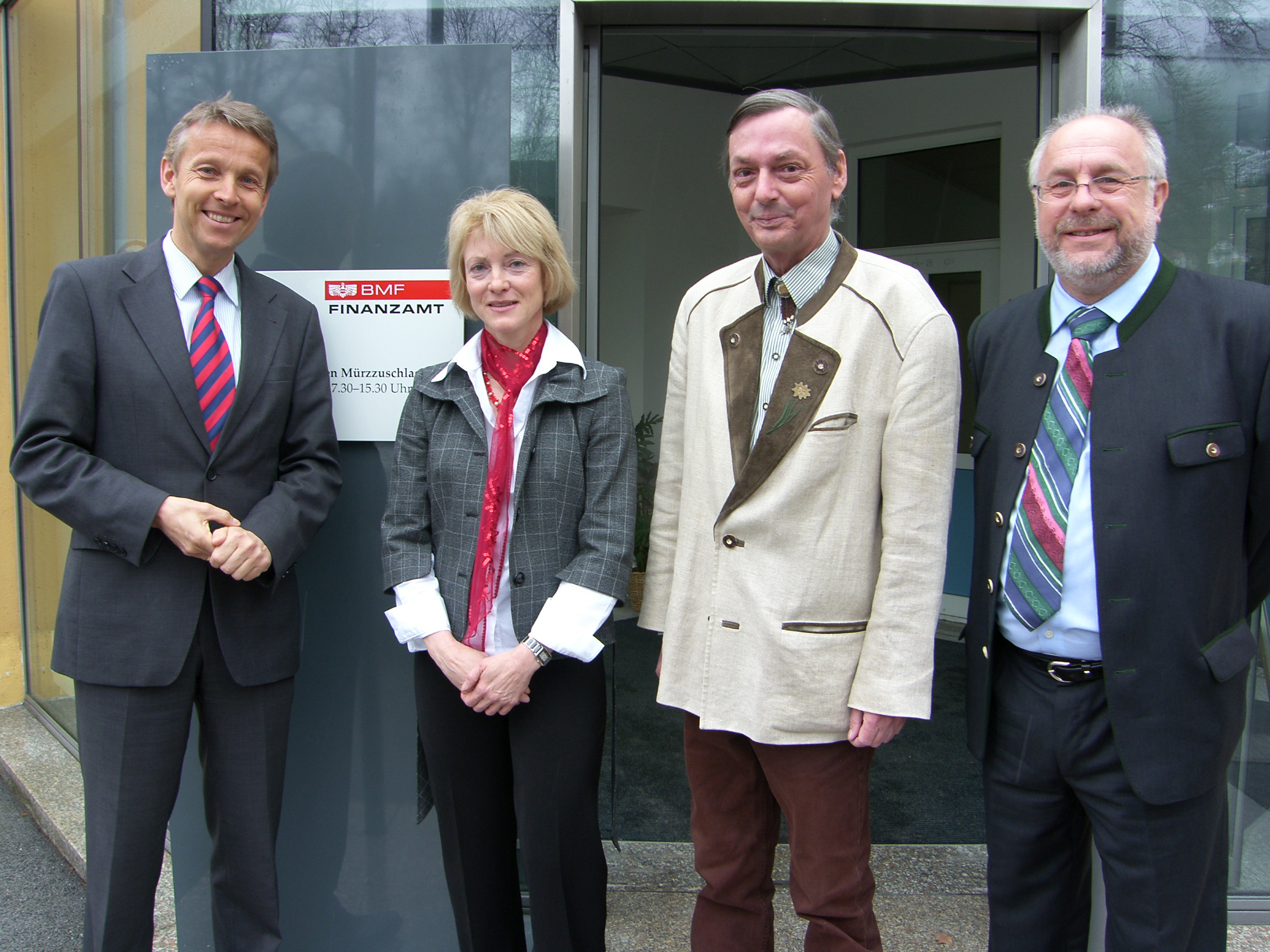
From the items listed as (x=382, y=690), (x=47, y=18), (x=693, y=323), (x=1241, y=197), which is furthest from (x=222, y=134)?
(x=47, y=18)

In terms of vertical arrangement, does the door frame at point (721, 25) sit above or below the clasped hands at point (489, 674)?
above

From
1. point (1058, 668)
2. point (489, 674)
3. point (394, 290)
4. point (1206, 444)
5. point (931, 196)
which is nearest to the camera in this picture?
point (1206, 444)

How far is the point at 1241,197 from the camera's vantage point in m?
2.70

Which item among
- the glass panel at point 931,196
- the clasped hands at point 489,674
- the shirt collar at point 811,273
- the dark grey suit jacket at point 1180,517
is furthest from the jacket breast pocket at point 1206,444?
the glass panel at point 931,196

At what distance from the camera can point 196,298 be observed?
215cm

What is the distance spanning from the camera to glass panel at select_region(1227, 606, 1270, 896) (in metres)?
2.88

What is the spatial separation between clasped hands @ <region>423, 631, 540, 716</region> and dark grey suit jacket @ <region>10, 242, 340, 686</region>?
0.48 metres

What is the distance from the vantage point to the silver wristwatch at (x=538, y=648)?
Answer: 194 cm

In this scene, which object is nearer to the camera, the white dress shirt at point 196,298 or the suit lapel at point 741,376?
the suit lapel at point 741,376

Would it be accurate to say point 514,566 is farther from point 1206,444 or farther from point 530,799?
point 1206,444

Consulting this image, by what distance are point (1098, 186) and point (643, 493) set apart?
4.86 meters

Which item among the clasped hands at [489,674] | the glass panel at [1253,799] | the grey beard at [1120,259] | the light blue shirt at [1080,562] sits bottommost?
the glass panel at [1253,799]

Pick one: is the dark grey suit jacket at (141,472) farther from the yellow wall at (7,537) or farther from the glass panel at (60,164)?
the yellow wall at (7,537)

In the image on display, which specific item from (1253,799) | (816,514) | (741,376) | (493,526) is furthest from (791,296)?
(1253,799)
